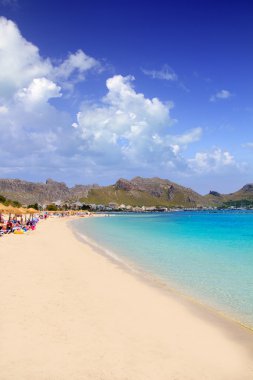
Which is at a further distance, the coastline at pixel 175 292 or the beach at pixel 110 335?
the coastline at pixel 175 292

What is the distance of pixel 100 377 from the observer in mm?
6316

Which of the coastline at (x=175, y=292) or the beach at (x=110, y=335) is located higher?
the beach at (x=110, y=335)

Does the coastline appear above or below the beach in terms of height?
below

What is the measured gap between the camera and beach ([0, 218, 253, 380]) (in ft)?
21.8

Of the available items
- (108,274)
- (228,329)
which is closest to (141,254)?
(108,274)

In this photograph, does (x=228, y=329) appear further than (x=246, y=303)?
No

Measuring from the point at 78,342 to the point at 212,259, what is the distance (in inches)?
707

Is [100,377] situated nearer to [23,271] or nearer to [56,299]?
[56,299]

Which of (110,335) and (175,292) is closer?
(110,335)

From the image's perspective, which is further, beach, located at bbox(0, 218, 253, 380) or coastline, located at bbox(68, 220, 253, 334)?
coastline, located at bbox(68, 220, 253, 334)

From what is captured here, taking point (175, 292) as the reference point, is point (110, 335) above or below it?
above

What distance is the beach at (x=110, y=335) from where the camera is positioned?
21.8 ft

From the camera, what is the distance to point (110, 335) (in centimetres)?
846

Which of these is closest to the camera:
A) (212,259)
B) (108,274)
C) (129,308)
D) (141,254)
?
(129,308)
